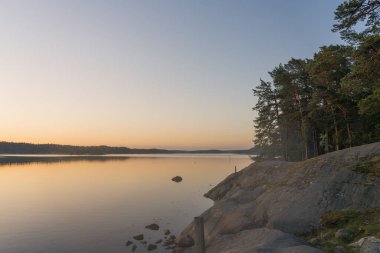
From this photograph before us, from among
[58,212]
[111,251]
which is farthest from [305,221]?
[58,212]

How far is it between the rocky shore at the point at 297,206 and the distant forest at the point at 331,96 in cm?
656

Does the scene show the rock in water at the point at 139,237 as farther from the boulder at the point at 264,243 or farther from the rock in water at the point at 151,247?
the boulder at the point at 264,243

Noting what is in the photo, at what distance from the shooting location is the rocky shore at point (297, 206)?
16.9m

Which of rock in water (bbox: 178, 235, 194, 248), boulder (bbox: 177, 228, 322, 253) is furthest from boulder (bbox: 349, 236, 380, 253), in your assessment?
rock in water (bbox: 178, 235, 194, 248)

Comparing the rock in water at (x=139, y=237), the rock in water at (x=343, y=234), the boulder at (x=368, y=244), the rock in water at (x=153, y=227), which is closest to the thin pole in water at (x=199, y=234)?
the boulder at (x=368, y=244)

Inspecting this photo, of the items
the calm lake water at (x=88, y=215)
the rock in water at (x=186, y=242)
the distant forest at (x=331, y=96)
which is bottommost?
the calm lake water at (x=88, y=215)

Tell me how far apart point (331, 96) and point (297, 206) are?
26.8 meters

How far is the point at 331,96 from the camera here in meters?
42.2

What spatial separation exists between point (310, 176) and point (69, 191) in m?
51.7

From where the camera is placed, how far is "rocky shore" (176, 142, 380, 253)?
16.9 m

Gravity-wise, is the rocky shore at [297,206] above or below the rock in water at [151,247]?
above

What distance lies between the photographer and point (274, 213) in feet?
68.2

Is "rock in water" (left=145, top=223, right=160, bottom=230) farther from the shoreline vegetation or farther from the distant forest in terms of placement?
the distant forest

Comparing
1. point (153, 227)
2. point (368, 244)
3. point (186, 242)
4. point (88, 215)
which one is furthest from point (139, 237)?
point (368, 244)
